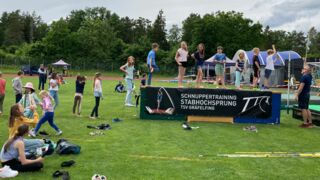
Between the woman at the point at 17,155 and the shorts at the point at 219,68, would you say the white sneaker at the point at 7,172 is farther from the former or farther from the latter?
the shorts at the point at 219,68

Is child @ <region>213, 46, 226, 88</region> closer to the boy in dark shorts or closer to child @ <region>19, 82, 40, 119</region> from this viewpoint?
the boy in dark shorts

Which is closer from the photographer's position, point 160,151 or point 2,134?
point 160,151

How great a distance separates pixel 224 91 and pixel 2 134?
7.71 meters

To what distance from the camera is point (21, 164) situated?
8.02 m

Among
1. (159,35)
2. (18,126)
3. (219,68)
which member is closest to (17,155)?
(18,126)

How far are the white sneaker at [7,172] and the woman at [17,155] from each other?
9.5 inches

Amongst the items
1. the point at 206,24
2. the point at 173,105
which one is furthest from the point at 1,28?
the point at 173,105

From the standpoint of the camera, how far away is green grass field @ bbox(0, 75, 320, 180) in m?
8.22

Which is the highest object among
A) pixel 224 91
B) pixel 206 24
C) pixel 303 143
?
pixel 206 24

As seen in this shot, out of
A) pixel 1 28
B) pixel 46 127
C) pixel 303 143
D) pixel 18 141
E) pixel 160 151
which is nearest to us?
pixel 18 141

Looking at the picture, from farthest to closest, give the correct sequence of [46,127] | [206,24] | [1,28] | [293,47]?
[293,47], [1,28], [206,24], [46,127]

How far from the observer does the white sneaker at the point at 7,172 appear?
24.9ft

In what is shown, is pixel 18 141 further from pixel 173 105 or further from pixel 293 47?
pixel 293 47

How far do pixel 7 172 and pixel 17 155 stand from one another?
1.60 ft
